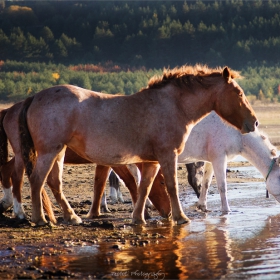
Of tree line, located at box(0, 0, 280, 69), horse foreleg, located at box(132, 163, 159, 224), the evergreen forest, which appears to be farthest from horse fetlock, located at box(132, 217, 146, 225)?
tree line, located at box(0, 0, 280, 69)

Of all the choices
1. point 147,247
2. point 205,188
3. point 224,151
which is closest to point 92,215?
point 205,188

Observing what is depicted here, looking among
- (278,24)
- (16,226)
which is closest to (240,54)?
(278,24)

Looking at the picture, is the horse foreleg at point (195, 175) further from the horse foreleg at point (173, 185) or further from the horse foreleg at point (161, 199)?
the horse foreleg at point (173, 185)

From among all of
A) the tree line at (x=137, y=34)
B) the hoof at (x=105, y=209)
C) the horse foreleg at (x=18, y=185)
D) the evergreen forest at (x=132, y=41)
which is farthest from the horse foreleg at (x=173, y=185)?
the tree line at (x=137, y=34)

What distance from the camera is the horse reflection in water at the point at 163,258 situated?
607cm

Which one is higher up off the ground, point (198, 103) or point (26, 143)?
point (198, 103)

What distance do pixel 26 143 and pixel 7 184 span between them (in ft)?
3.88

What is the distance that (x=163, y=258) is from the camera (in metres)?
6.64

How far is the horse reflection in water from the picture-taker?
19.9 ft

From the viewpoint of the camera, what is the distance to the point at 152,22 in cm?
3425

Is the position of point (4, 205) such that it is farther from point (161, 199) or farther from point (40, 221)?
point (161, 199)

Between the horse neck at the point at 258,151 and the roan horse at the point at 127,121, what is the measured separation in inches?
74.2

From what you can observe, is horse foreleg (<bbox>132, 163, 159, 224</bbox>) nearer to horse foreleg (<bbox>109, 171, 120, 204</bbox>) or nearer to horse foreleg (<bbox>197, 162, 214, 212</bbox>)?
horse foreleg (<bbox>197, 162, 214, 212</bbox>)

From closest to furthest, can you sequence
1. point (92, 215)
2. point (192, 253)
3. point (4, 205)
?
1. point (192, 253)
2. point (4, 205)
3. point (92, 215)
